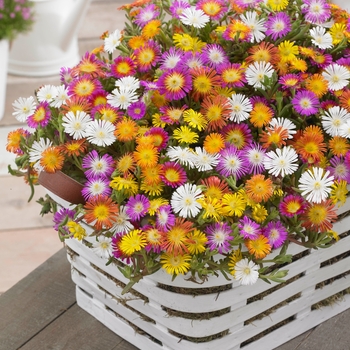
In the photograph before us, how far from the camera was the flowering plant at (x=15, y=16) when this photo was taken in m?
1.38

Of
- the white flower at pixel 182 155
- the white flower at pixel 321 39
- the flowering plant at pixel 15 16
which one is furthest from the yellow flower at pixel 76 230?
the flowering plant at pixel 15 16

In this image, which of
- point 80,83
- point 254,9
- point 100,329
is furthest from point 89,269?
point 254,9

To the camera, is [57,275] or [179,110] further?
[57,275]

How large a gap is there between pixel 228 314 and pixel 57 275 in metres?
0.33

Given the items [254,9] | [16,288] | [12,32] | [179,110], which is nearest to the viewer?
[179,110]

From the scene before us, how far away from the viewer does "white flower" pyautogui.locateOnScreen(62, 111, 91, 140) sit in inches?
25.9

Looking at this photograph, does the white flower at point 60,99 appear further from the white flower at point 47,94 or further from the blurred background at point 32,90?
the blurred background at point 32,90

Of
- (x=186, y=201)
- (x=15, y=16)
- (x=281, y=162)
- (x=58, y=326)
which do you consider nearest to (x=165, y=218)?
(x=186, y=201)

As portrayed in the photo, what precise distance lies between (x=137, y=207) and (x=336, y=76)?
26cm

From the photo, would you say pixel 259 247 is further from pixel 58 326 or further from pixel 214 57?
pixel 58 326

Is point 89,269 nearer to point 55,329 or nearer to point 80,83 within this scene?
point 55,329

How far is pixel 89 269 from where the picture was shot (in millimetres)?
789

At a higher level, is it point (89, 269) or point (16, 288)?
point (89, 269)

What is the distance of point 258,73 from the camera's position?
→ 68cm
